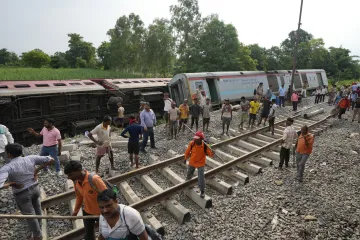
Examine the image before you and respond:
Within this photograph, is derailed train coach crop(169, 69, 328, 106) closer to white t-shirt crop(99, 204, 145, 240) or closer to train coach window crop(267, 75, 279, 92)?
train coach window crop(267, 75, 279, 92)

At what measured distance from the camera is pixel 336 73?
133 feet

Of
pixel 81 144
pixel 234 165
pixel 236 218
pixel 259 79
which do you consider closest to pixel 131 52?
pixel 259 79

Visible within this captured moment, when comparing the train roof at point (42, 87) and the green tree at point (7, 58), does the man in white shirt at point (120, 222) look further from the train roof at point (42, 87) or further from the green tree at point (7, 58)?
the green tree at point (7, 58)

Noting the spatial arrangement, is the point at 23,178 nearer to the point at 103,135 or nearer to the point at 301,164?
the point at 103,135

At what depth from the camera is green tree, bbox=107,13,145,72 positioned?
3291 cm

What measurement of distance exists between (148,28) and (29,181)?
3199cm

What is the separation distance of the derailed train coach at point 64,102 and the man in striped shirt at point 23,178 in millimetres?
→ 7826

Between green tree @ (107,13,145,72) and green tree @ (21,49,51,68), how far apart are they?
1792 inches

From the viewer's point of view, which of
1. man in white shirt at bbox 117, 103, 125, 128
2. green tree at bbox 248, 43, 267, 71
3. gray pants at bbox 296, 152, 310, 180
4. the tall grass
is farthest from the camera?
green tree at bbox 248, 43, 267, 71

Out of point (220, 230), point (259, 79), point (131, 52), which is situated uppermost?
point (131, 52)

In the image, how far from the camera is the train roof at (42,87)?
10.6 metres

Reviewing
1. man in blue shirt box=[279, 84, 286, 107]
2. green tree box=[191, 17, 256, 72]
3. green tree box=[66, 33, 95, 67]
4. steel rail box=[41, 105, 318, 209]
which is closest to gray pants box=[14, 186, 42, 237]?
steel rail box=[41, 105, 318, 209]

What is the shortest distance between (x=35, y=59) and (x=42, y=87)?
6816 centimetres

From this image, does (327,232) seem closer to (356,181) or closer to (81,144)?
(356,181)
